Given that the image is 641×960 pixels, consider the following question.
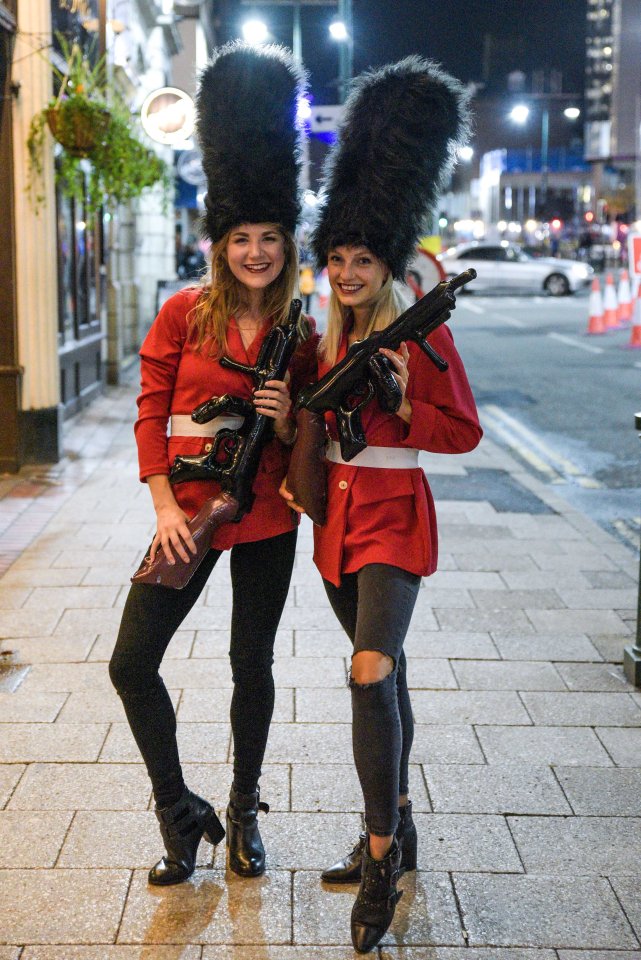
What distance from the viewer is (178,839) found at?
124 inches

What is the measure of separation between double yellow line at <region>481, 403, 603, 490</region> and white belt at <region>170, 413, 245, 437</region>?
662 cm

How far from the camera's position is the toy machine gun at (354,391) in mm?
2867

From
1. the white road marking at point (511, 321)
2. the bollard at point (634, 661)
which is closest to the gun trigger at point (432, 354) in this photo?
the bollard at point (634, 661)

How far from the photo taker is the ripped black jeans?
2.86m

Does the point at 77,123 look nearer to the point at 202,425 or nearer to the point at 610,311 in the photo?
the point at 202,425

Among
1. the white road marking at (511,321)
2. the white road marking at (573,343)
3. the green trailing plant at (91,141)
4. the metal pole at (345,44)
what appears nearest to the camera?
the green trailing plant at (91,141)

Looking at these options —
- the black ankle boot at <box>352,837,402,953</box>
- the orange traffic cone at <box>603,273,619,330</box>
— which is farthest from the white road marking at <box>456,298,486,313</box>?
the black ankle boot at <box>352,837,402,953</box>

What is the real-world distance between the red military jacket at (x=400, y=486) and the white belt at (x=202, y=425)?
11.4 inches

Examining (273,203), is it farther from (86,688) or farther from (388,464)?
(86,688)

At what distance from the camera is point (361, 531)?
118 inches

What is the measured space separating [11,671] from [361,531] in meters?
2.38

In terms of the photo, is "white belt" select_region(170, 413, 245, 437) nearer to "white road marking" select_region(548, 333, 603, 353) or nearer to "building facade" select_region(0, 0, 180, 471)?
"building facade" select_region(0, 0, 180, 471)

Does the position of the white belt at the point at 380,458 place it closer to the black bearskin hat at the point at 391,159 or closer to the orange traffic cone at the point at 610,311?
the black bearskin hat at the point at 391,159

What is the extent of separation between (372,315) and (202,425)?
57 centimetres
